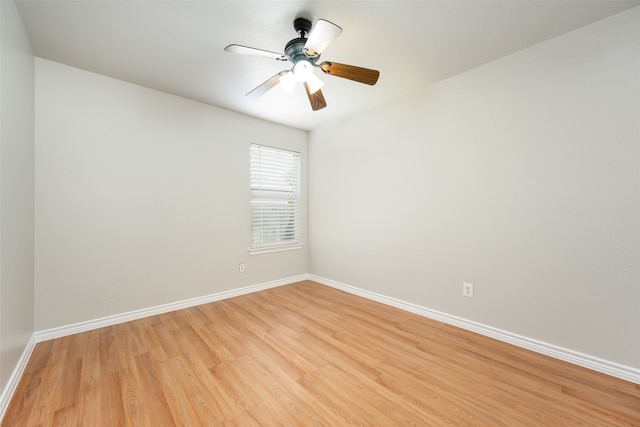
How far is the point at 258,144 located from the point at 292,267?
188 cm

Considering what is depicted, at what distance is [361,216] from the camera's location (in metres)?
3.39

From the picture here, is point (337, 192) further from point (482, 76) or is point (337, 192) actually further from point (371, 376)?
point (371, 376)

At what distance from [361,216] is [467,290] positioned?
145 centimetres

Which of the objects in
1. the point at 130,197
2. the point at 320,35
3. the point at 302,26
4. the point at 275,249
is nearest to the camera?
the point at 320,35

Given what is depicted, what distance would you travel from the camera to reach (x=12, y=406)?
1.46 metres

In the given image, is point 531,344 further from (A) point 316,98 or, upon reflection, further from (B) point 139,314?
(B) point 139,314

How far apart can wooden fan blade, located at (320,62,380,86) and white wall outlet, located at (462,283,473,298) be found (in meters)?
1.99

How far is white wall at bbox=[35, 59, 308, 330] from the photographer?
224cm

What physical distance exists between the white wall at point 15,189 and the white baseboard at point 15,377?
4cm

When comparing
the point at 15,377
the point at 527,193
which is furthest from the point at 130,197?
the point at 527,193

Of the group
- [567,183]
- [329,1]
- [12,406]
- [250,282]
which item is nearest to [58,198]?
[12,406]

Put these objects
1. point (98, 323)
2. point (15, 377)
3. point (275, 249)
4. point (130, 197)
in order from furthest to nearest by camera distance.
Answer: point (275, 249)
point (130, 197)
point (98, 323)
point (15, 377)

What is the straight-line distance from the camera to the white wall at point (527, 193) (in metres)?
1.74

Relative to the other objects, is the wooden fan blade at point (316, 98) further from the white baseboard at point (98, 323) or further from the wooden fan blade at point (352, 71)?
the white baseboard at point (98, 323)
